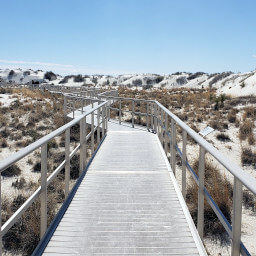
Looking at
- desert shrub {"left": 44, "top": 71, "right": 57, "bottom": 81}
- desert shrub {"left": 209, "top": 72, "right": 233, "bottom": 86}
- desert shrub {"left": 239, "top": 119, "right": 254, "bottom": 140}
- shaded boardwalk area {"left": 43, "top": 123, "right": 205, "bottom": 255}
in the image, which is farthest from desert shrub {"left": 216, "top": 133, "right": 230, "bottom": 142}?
desert shrub {"left": 44, "top": 71, "right": 57, "bottom": 81}

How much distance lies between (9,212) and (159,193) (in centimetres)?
382

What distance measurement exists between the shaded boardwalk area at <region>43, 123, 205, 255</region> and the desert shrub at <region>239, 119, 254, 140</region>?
7558 millimetres

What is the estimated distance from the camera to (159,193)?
5.36 metres

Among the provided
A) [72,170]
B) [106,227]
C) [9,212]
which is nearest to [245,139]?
[72,170]

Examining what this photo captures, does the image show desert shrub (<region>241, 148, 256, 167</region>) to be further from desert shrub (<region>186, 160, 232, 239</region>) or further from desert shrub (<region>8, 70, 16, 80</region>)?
desert shrub (<region>8, 70, 16, 80</region>)

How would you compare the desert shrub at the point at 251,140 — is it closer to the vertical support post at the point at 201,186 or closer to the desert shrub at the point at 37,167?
the desert shrub at the point at 37,167

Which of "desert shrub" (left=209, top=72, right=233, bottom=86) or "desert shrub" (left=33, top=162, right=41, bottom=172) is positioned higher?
"desert shrub" (left=209, top=72, right=233, bottom=86)

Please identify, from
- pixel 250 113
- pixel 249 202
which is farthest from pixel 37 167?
pixel 250 113

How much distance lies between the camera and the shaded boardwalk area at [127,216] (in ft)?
11.8

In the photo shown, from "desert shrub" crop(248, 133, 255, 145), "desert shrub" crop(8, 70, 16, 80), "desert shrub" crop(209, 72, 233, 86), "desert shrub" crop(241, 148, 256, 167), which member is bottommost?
"desert shrub" crop(241, 148, 256, 167)

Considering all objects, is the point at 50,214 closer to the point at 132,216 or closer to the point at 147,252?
the point at 132,216

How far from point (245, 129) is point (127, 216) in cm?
1152

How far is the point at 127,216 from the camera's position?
14.6 feet

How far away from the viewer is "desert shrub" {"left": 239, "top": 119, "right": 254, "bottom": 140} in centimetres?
1373
